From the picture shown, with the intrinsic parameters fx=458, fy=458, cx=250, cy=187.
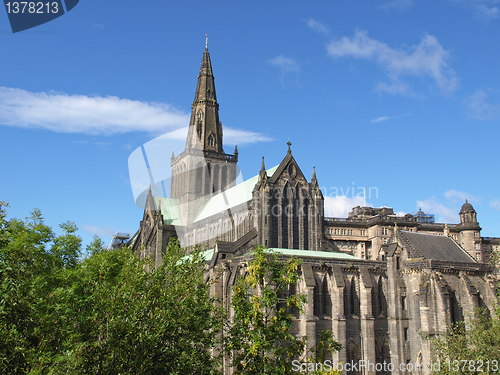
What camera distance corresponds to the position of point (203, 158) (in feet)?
295

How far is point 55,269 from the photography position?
1200 inches

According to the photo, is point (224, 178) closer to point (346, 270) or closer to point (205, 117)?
point (205, 117)

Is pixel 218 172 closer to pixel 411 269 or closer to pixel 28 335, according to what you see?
pixel 411 269

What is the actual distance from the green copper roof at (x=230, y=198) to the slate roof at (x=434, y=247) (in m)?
21.6

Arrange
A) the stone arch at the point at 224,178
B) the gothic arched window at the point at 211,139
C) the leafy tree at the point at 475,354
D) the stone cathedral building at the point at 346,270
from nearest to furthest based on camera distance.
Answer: the leafy tree at the point at 475,354 → the stone cathedral building at the point at 346,270 → the stone arch at the point at 224,178 → the gothic arched window at the point at 211,139

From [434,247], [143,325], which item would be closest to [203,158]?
[434,247]

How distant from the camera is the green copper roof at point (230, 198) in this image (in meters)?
70.7

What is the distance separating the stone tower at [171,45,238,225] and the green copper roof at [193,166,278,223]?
329 centimetres

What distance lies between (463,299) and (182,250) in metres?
44.1

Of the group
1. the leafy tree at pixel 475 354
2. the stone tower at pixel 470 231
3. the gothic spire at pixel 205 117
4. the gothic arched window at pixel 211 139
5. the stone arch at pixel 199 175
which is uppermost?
the gothic spire at pixel 205 117

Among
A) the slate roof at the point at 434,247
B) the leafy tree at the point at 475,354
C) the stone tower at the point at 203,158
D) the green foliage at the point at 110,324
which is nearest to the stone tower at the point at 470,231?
the slate roof at the point at 434,247

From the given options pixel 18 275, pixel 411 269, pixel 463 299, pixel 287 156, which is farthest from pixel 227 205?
pixel 18 275

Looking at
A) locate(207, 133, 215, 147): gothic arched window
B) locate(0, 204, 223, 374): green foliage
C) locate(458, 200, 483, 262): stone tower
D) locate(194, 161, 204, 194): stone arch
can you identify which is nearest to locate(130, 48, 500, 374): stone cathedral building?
locate(194, 161, 204, 194): stone arch

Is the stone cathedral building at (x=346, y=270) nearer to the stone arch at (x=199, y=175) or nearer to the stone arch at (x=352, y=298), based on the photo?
the stone arch at (x=352, y=298)
